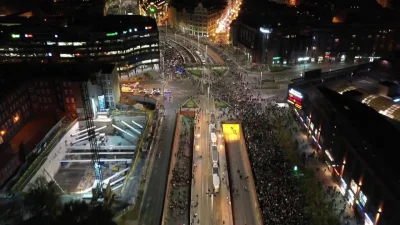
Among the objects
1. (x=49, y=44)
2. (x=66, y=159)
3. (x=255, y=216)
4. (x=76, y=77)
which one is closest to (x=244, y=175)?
(x=255, y=216)

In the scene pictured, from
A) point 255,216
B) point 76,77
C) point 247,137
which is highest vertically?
point 76,77

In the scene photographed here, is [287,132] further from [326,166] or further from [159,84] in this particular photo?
[159,84]

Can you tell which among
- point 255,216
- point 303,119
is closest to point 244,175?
point 255,216

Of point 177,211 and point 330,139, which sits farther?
point 330,139

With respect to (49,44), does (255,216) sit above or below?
below

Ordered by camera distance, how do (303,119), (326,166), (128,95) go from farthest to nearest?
(128,95) < (303,119) < (326,166)

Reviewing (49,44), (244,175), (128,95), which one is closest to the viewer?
(244,175)
